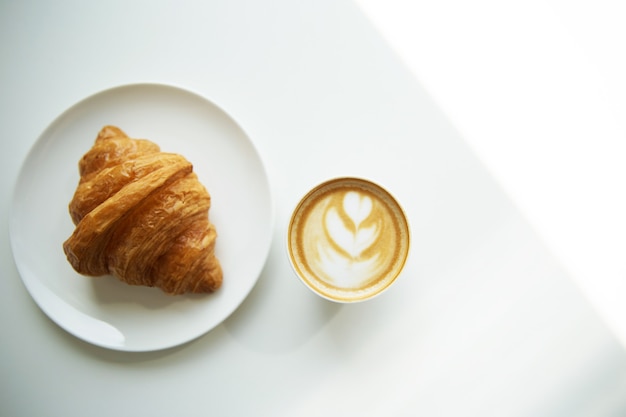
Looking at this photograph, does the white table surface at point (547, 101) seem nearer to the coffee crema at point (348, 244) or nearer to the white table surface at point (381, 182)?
the white table surface at point (381, 182)

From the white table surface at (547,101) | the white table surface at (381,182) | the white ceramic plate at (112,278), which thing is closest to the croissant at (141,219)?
the white ceramic plate at (112,278)

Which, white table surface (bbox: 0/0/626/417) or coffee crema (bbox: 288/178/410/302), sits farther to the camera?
white table surface (bbox: 0/0/626/417)

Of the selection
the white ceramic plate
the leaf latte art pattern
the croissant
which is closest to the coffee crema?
the leaf latte art pattern

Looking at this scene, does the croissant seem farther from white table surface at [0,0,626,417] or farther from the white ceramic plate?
white table surface at [0,0,626,417]

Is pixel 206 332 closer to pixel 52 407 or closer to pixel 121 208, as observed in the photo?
pixel 121 208

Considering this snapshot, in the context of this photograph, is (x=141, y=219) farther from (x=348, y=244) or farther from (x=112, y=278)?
(x=348, y=244)

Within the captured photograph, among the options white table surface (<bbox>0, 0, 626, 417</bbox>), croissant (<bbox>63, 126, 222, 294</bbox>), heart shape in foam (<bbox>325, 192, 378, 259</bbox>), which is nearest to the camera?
croissant (<bbox>63, 126, 222, 294</bbox>)

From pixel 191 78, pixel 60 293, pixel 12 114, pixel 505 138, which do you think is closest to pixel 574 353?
pixel 505 138
